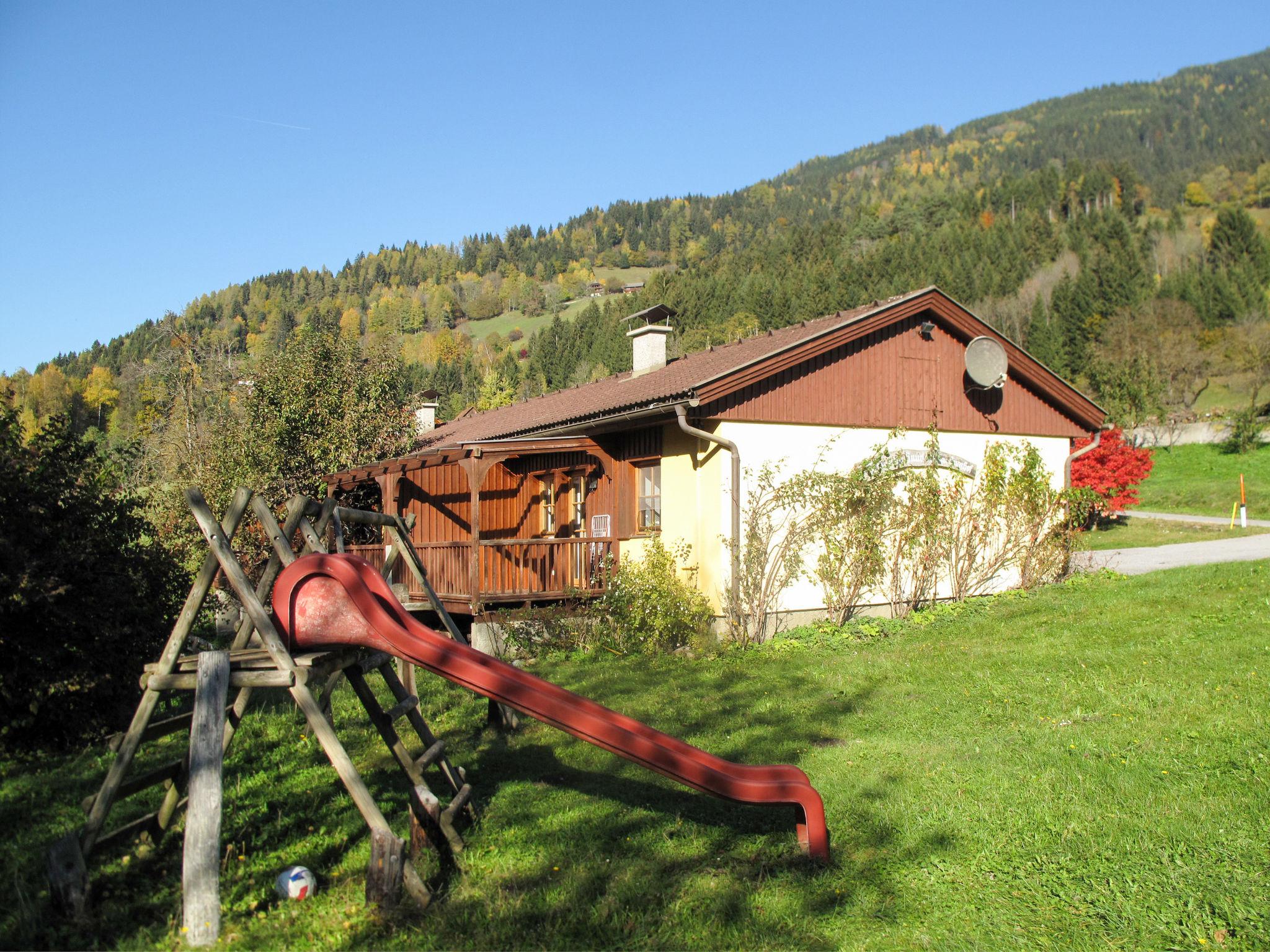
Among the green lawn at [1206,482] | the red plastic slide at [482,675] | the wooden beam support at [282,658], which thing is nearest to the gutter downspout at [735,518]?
the red plastic slide at [482,675]

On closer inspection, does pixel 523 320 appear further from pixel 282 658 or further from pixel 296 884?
pixel 296 884

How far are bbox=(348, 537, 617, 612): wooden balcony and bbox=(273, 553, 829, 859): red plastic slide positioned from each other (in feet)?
25.3

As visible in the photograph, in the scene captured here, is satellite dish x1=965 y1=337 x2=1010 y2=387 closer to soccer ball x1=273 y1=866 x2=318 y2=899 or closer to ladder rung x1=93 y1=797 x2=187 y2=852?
soccer ball x1=273 y1=866 x2=318 y2=899

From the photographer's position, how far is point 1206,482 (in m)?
30.7

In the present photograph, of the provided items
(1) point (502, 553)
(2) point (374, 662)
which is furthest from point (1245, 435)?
(2) point (374, 662)

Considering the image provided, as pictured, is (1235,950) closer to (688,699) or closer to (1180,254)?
(688,699)

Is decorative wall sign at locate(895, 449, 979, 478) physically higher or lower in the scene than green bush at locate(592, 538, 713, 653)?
higher

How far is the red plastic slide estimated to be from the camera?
4.33 meters

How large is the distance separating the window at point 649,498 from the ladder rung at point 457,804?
8172 millimetres

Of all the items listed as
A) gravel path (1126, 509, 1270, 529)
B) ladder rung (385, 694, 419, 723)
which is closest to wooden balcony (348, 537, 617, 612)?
ladder rung (385, 694, 419, 723)

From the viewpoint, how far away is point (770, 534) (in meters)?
12.1

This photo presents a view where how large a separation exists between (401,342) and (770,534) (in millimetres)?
12446

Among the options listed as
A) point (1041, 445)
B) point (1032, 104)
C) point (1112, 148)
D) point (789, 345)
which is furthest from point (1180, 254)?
point (1032, 104)

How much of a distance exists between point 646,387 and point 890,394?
12.5 feet
